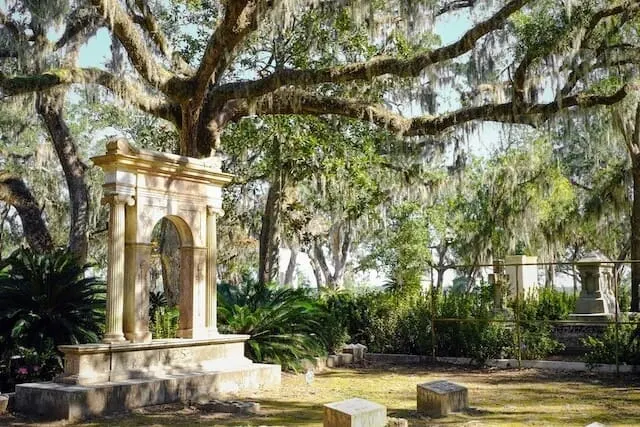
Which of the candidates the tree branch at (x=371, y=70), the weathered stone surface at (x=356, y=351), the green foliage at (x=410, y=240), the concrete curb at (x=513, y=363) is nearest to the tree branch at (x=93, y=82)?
the tree branch at (x=371, y=70)

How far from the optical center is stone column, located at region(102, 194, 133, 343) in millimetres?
9266

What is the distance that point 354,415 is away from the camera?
21.3 feet

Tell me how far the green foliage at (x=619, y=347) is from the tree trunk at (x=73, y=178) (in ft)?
36.8

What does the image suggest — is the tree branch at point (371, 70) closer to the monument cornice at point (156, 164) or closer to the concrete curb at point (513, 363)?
the monument cornice at point (156, 164)

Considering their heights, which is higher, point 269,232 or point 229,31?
point 229,31

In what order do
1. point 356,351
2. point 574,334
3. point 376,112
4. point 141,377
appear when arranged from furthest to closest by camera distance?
point 574,334 < point 356,351 < point 376,112 < point 141,377

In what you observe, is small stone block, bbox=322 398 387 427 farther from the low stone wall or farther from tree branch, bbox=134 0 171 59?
the low stone wall

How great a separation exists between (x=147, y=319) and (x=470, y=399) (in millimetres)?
4531

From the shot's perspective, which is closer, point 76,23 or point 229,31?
point 229,31

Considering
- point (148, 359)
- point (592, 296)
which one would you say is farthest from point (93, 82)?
point (592, 296)

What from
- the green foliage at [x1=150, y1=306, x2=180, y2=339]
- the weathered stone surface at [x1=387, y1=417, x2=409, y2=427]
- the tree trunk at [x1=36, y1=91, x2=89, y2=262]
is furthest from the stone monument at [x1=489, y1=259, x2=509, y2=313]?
the weathered stone surface at [x1=387, y1=417, x2=409, y2=427]

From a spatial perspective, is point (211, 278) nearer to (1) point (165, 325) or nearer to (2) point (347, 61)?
(1) point (165, 325)

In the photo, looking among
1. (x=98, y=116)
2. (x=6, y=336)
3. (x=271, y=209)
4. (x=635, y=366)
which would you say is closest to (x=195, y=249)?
(x=6, y=336)

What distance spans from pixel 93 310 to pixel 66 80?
4.22 metres
